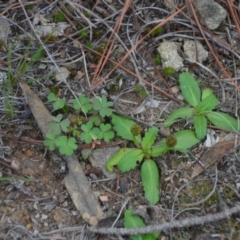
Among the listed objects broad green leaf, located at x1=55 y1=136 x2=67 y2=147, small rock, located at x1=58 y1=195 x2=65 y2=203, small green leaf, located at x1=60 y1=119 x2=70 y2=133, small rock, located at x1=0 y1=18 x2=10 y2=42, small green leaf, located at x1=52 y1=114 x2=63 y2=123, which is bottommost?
small rock, located at x1=58 y1=195 x2=65 y2=203

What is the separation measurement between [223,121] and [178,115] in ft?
0.78

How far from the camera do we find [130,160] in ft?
7.82

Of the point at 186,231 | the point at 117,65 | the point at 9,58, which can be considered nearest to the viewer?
the point at 186,231

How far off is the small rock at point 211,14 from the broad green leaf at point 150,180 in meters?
0.89

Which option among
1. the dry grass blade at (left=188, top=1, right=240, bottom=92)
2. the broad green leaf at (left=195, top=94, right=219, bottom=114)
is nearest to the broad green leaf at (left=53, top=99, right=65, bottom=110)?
the broad green leaf at (left=195, top=94, right=219, bottom=114)

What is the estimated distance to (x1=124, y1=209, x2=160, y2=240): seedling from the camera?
2.24 meters

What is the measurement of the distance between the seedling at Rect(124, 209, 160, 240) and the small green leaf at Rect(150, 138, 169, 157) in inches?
12.8

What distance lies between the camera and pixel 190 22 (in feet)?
8.85

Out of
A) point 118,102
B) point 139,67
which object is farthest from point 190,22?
point 118,102

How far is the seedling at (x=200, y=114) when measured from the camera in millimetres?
2475

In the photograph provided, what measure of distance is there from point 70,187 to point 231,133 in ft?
2.93

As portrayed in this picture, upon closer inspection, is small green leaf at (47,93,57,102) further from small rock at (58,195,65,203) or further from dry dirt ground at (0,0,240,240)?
small rock at (58,195,65,203)

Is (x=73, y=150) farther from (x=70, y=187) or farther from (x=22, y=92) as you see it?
(x=22, y=92)

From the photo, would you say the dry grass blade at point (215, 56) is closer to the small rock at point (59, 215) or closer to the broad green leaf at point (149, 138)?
the broad green leaf at point (149, 138)
